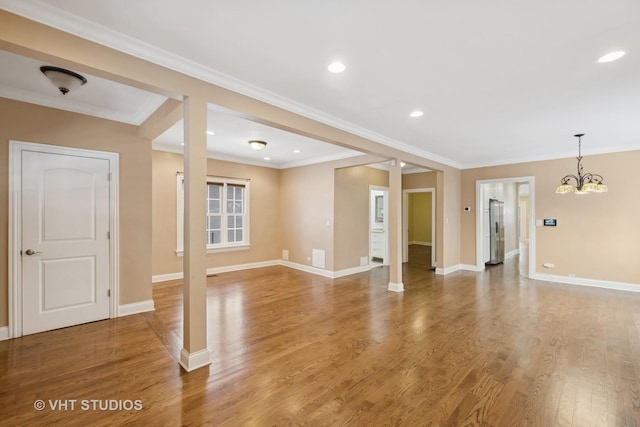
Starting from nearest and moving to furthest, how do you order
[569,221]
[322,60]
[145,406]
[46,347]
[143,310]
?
1. [145,406]
2. [322,60]
3. [46,347]
4. [143,310]
5. [569,221]

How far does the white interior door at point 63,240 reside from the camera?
314 cm

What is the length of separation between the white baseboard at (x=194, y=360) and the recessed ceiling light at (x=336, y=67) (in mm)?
2772

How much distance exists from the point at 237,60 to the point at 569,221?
6.85 m

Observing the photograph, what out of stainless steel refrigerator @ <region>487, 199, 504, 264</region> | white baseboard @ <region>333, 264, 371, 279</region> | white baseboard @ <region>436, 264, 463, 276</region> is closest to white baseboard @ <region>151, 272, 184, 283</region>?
white baseboard @ <region>333, 264, 371, 279</region>

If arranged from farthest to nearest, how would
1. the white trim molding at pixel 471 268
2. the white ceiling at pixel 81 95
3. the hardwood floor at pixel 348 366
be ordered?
the white trim molding at pixel 471 268, the white ceiling at pixel 81 95, the hardwood floor at pixel 348 366

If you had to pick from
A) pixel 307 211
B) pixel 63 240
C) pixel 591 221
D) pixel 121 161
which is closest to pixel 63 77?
pixel 121 161

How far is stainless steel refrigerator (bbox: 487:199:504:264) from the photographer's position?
7.75 meters

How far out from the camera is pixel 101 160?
3619mm

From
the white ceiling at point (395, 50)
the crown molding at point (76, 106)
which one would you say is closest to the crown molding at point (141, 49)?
the white ceiling at point (395, 50)

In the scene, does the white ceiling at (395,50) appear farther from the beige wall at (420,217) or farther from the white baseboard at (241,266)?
the beige wall at (420,217)

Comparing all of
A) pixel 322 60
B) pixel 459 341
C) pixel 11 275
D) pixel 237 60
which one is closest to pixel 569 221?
pixel 459 341

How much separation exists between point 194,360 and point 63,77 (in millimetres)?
2827

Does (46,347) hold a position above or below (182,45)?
below

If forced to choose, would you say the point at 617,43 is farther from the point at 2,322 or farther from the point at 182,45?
the point at 2,322
